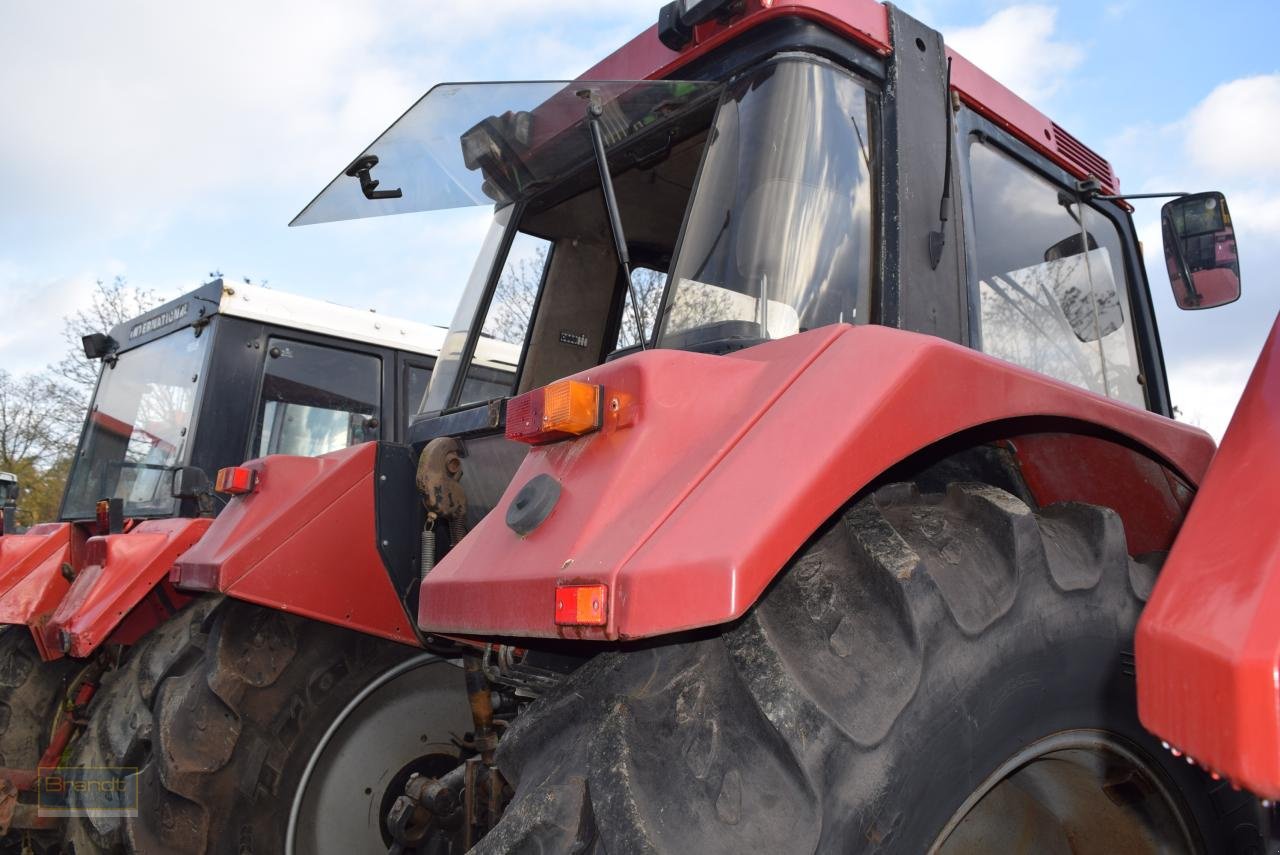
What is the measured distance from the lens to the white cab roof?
211 inches

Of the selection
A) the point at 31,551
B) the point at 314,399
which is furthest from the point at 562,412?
the point at 314,399

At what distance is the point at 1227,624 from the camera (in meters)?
0.80

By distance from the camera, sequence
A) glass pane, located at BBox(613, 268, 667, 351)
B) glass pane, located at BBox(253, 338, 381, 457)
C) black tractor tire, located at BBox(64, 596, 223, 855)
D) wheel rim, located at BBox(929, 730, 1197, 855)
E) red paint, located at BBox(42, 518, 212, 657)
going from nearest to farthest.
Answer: wheel rim, located at BBox(929, 730, 1197, 855) < glass pane, located at BBox(613, 268, 667, 351) < black tractor tire, located at BBox(64, 596, 223, 855) < red paint, located at BBox(42, 518, 212, 657) < glass pane, located at BBox(253, 338, 381, 457)

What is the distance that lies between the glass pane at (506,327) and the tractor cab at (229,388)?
8.48ft

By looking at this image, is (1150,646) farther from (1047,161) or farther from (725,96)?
(1047,161)

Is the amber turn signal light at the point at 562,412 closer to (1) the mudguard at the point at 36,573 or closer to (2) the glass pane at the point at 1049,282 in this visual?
(2) the glass pane at the point at 1049,282

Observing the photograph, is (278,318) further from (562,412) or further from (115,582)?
(562,412)

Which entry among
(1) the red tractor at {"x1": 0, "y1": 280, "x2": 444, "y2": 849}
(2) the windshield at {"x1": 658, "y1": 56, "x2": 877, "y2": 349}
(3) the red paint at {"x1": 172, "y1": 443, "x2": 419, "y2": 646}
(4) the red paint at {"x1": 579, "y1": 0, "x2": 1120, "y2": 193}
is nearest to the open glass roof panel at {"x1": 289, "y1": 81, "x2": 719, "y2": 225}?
(4) the red paint at {"x1": 579, "y1": 0, "x2": 1120, "y2": 193}

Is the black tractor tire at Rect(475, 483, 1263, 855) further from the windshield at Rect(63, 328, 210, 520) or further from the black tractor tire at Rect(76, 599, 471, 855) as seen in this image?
the windshield at Rect(63, 328, 210, 520)

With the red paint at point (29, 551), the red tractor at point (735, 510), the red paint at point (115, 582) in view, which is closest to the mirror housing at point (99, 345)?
the red paint at point (29, 551)

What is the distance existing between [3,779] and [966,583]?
391 cm

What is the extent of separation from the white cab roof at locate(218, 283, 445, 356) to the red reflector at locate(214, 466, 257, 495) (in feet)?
9.45

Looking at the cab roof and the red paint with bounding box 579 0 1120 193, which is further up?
the cab roof

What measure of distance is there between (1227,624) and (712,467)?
65 centimetres
